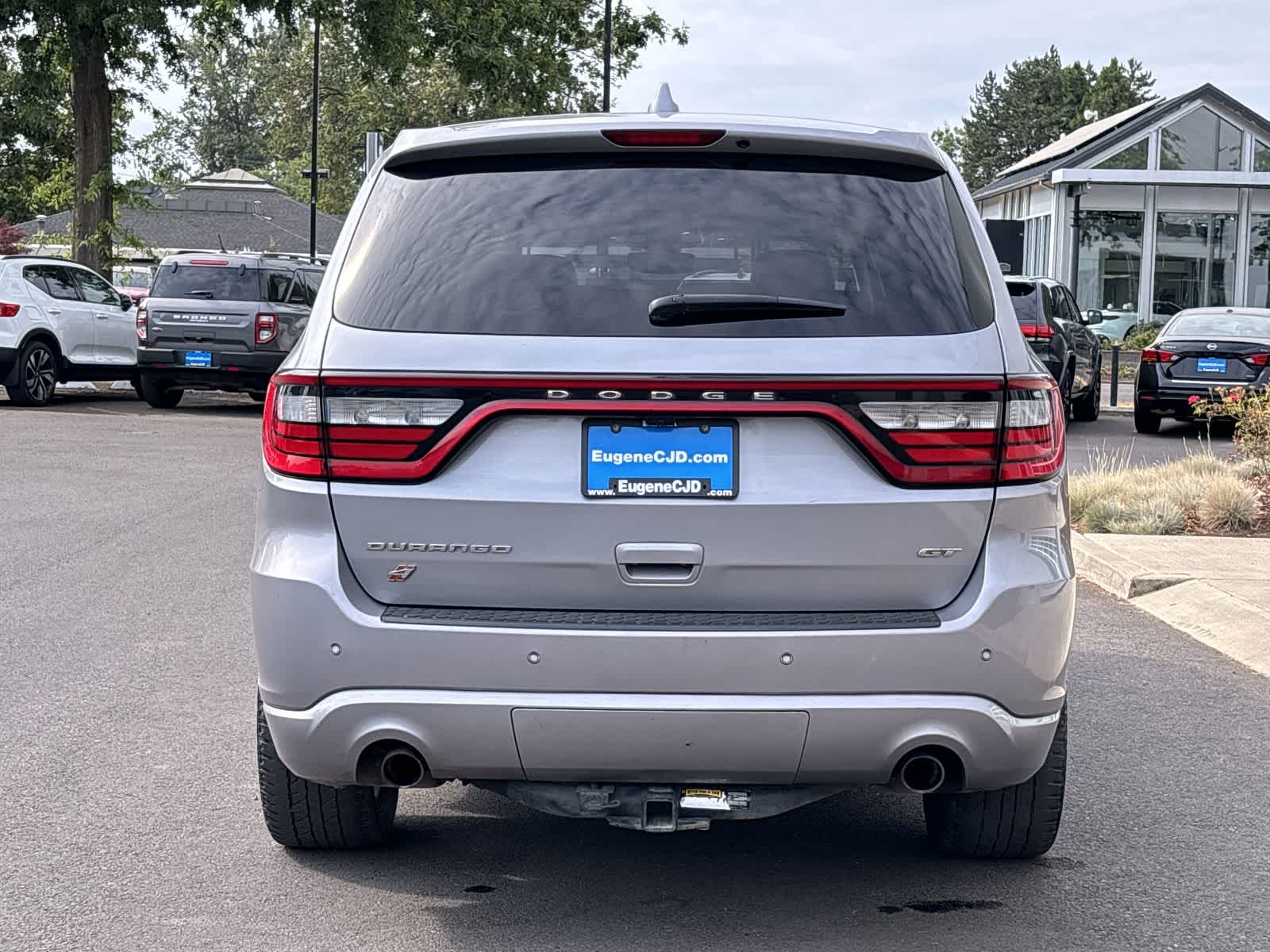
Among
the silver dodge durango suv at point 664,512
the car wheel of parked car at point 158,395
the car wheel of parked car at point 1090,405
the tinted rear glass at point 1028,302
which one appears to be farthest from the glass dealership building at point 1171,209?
the silver dodge durango suv at point 664,512

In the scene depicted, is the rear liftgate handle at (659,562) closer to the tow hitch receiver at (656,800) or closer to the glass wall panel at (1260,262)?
the tow hitch receiver at (656,800)

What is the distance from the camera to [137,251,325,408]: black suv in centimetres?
2112

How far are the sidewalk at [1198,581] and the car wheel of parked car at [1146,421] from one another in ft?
34.3

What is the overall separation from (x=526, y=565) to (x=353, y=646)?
43 cm

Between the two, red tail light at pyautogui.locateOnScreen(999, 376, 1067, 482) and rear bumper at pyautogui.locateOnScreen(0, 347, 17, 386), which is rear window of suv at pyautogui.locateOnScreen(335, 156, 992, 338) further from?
rear bumper at pyautogui.locateOnScreen(0, 347, 17, 386)

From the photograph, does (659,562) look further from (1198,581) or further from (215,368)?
(215,368)

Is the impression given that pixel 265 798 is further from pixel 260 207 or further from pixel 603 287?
pixel 260 207

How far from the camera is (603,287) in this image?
13.0 feet

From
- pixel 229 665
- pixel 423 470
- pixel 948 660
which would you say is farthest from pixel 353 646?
pixel 229 665

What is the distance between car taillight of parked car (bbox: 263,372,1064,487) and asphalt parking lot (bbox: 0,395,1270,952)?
1.14 meters

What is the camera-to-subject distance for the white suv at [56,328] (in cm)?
2106

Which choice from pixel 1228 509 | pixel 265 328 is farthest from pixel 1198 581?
pixel 265 328

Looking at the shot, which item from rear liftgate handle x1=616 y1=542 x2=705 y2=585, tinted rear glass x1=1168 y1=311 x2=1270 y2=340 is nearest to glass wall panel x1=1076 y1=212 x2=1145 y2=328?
tinted rear glass x1=1168 y1=311 x2=1270 y2=340

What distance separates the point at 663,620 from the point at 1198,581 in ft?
20.2
